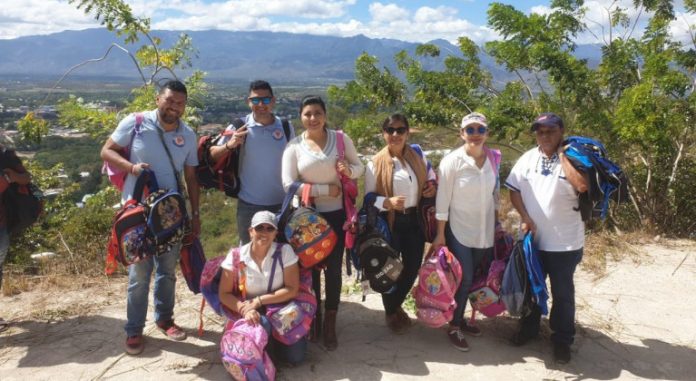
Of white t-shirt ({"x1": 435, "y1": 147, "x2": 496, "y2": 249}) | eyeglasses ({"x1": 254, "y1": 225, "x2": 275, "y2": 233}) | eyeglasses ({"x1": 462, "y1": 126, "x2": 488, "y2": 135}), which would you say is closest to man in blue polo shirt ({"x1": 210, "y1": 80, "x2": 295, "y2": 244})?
eyeglasses ({"x1": 254, "y1": 225, "x2": 275, "y2": 233})

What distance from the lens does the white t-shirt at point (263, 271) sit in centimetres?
313

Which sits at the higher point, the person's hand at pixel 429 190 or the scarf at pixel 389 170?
the scarf at pixel 389 170

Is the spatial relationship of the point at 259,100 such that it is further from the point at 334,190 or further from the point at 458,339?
the point at 458,339

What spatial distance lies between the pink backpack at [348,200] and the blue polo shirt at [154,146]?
3.45 ft

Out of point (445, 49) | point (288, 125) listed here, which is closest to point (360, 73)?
point (445, 49)

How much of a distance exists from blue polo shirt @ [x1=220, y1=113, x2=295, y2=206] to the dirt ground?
3.90 feet

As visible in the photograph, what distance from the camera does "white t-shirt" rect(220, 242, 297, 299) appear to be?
3127 mm

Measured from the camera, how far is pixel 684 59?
22.1 feet

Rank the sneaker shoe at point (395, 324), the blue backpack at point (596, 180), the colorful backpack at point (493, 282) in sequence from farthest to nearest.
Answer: the sneaker shoe at point (395, 324) < the colorful backpack at point (493, 282) < the blue backpack at point (596, 180)

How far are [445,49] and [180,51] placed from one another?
4.35 metres

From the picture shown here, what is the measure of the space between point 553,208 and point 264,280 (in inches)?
76.3

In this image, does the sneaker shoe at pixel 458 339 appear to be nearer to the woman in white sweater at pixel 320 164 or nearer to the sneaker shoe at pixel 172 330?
the woman in white sweater at pixel 320 164

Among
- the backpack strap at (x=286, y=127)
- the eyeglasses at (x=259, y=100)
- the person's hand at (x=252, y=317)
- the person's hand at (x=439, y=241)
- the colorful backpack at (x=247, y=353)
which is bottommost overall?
the colorful backpack at (x=247, y=353)

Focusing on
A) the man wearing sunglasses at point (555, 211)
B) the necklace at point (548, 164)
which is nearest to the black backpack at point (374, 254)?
the man wearing sunglasses at point (555, 211)
